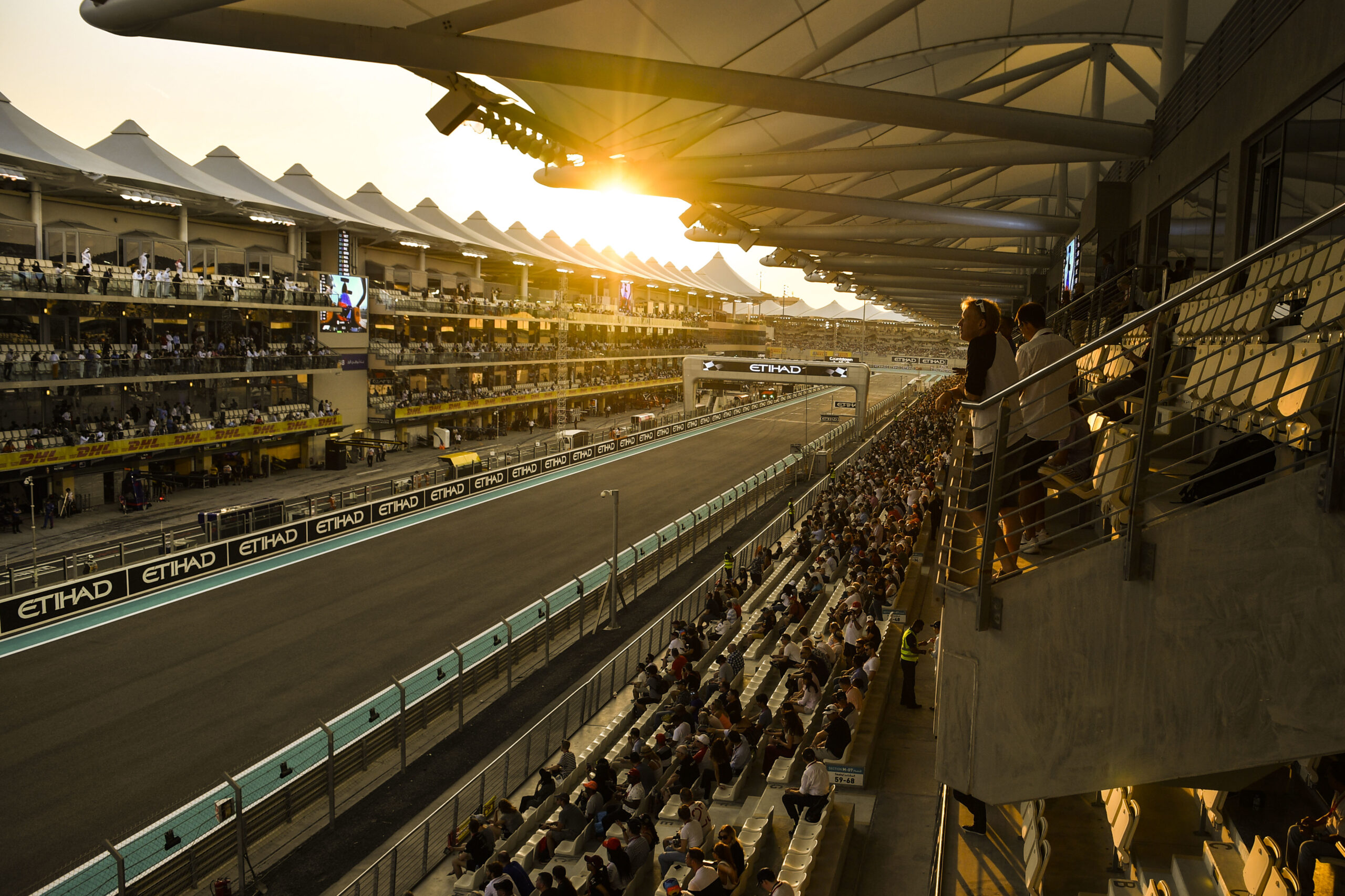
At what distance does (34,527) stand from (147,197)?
1297 centimetres

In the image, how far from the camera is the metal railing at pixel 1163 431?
2.90m

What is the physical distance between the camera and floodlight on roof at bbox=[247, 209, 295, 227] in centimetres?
3506

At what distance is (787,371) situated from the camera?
48969 mm

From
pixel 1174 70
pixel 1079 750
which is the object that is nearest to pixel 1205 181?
pixel 1174 70

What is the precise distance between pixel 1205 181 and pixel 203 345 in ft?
108

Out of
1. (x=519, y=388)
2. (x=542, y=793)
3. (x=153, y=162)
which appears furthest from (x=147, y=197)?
(x=542, y=793)

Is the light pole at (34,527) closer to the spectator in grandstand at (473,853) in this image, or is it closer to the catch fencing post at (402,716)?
the catch fencing post at (402,716)

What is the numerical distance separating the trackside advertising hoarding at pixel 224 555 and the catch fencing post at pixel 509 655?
334 inches

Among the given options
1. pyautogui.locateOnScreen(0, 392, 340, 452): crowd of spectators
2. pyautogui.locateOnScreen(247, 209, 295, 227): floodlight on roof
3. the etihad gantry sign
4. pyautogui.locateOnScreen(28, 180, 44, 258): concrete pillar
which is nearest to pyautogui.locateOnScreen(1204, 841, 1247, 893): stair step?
pyautogui.locateOnScreen(0, 392, 340, 452): crowd of spectators

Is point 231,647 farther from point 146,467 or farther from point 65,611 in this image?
point 146,467

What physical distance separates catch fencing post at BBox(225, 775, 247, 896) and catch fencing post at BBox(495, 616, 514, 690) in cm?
560

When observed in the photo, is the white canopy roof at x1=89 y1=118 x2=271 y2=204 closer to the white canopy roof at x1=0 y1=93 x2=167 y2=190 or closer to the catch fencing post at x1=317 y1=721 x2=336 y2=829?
→ the white canopy roof at x1=0 y1=93 x2=167 y2=190

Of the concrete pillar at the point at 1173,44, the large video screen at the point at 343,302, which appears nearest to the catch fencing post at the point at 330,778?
the concrete pillar at the point at 1173,44

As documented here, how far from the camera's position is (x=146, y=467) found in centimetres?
3072
